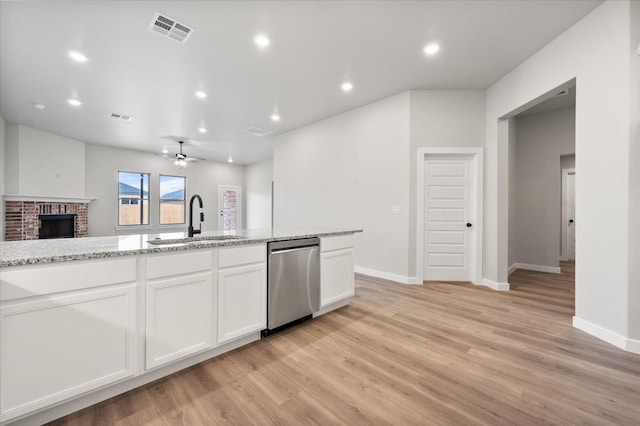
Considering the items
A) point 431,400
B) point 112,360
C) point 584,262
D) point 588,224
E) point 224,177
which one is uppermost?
point 224,177

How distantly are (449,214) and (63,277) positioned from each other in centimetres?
439

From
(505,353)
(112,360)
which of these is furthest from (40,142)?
(505,353)

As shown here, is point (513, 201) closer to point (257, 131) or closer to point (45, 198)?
point (257, 131)

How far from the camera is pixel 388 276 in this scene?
435 centimetres

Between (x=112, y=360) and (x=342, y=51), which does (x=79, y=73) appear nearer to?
(x=342, y=51)

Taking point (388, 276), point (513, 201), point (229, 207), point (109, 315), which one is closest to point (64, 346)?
point (109, 315)

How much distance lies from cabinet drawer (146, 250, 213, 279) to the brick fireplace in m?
6.39

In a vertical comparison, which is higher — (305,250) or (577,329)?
(305,250)

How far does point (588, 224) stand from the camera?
2.54 metres

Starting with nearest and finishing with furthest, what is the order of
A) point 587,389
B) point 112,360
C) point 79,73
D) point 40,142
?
1. point 112,360
2. point 587,389
3. point 79,73
4. point 40,142

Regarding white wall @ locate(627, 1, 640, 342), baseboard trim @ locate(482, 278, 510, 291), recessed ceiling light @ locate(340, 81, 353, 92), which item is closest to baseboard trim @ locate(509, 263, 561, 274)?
baseboard trim @ locate(482, 278, 510, 291)

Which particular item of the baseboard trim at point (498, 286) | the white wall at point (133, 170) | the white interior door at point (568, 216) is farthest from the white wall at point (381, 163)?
the white wall at point (133, 170)

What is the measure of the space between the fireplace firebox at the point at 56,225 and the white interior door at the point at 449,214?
8.23 meters

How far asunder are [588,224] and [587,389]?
1.59 meters
